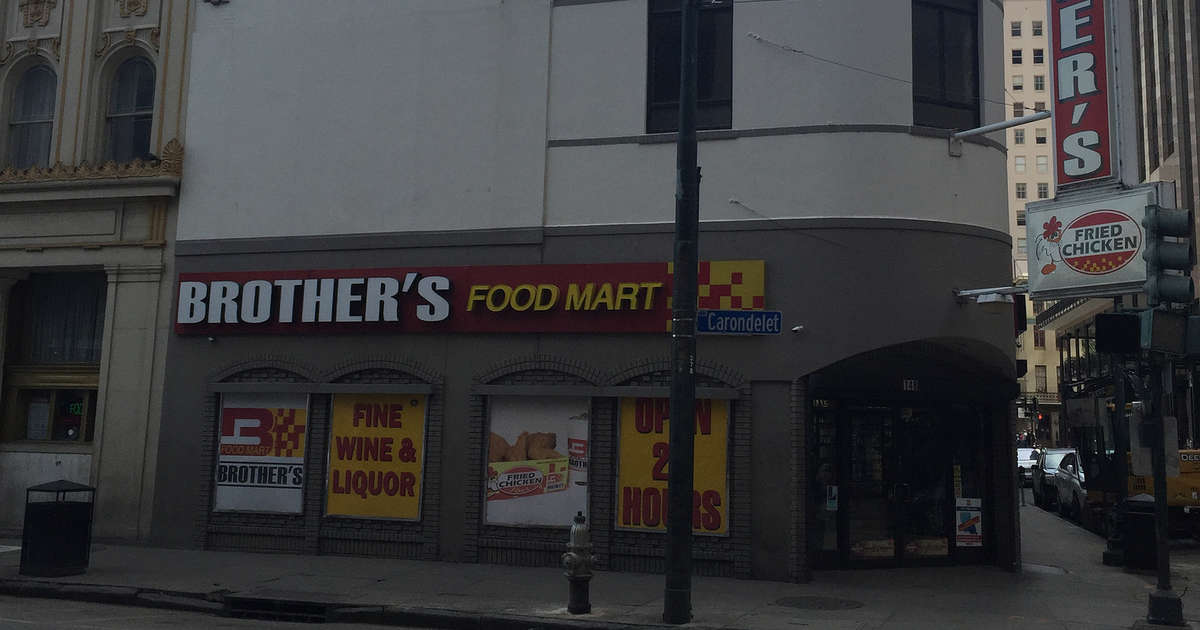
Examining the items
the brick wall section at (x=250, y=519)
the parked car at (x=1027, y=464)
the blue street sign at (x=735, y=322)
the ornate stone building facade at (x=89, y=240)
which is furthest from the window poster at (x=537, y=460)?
the parked car at (x=1027, y=464)

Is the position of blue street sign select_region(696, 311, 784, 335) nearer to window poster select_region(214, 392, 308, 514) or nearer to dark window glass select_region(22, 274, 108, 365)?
window poster select_region(214, 392, 308, 514)

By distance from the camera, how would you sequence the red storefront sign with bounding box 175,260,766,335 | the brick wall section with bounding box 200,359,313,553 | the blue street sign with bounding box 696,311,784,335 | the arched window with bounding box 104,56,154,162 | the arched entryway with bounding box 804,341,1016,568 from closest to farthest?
1. the blue street sign with bounding box 696,311,784,335
2. the red storefront sign with bounding box 175,260,766,335
3. the arched entryway with bounding box 804,341,1016,568
4. the brick wall section with bounding box 200,359,313,553
5. the arched window with bounding box 104,56,154,162

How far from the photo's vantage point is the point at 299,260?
1727cm

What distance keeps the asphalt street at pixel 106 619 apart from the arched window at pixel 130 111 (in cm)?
864

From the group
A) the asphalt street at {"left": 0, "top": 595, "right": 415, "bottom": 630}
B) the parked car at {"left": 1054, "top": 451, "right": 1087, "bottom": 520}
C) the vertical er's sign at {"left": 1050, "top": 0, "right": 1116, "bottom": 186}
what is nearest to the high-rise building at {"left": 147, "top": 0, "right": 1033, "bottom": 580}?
the vertical er's sign at {"left": 1050, "top": 0, "right": 1116, "bottom": 186}

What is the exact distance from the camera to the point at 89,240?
18562 millimetres

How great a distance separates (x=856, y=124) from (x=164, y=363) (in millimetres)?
11736

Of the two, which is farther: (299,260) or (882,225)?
(299,260)

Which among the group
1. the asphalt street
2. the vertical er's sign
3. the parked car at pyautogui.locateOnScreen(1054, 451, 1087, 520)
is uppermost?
the vertical er's sign

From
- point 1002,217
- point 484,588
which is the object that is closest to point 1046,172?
point 1002,217

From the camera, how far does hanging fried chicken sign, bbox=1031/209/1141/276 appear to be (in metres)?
12.6

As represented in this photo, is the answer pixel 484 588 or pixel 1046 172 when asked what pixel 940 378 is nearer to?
pixel 484 588

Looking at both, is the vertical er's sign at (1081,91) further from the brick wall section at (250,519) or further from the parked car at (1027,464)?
the parked car at (1027,464)

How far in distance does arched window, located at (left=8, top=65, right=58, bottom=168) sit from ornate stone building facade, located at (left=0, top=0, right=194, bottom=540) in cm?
3
